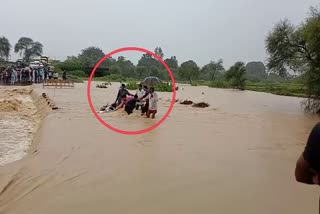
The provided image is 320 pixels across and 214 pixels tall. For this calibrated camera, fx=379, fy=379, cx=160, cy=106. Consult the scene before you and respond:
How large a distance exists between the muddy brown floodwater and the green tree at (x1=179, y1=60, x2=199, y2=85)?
65.5 meters

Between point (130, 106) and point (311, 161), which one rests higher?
point (311, 161)

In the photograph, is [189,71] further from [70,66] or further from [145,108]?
[145,108]

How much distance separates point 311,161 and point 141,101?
1285 centimetres

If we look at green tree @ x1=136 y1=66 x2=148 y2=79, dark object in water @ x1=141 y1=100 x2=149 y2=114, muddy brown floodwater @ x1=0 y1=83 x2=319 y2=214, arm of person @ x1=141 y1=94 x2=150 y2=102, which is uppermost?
green tree @ x1=136 y1=66 x2=148 y2=79

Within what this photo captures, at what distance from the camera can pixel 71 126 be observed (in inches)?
476

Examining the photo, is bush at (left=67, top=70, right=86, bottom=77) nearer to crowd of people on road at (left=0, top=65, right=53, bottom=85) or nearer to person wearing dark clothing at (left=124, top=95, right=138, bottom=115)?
crowd of people on road at (left=0, top=65, right=53, bottom=85)

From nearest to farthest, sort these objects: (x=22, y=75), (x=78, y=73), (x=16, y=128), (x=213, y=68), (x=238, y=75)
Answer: (x=16, y=128), (x=22, y=75), (x=238, y=75), (x=78, y=73), (x=213, y=68)

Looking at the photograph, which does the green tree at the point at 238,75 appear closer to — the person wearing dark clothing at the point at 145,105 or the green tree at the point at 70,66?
the green tree at the point at 70,66

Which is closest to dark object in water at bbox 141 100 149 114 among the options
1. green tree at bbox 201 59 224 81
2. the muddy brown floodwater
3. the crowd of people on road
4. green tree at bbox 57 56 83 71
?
the muddy brown floodwater

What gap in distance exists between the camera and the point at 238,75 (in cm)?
5816

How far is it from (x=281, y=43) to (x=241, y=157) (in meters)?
19.5

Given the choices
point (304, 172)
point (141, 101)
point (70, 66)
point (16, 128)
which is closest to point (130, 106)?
point (141, 101)

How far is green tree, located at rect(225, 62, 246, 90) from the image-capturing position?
57275 mm

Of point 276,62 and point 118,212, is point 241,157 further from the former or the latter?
point 276,62
